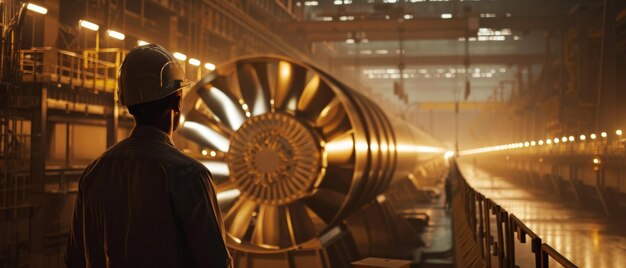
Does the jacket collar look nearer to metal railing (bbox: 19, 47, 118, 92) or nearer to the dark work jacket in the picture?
the dark work jacket

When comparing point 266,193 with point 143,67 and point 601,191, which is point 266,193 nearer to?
point 143,67

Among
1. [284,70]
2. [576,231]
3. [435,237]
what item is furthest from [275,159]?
[435,237]

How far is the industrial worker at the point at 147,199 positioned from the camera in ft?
7.56

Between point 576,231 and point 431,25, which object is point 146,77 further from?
point 431,25

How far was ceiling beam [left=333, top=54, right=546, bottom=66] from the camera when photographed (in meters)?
42.8

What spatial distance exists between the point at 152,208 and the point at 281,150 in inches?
208

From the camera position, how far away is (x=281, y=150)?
7621 millimetres

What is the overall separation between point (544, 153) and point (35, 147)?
69.7 feet

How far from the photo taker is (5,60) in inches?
531

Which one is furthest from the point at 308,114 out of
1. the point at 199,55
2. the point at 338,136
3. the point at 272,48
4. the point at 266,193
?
the point at 272,48

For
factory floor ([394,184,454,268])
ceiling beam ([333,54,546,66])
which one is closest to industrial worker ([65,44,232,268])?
factory floor ([394,184,454,268])

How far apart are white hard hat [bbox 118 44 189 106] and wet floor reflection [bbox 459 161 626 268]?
5.85 m

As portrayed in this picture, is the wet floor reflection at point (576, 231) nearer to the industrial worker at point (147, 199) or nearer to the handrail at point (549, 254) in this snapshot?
the handrail at point (549, 254)

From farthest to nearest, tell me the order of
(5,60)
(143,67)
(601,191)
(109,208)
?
(601,191) → (5,60) → (143,67) → (109,208)
